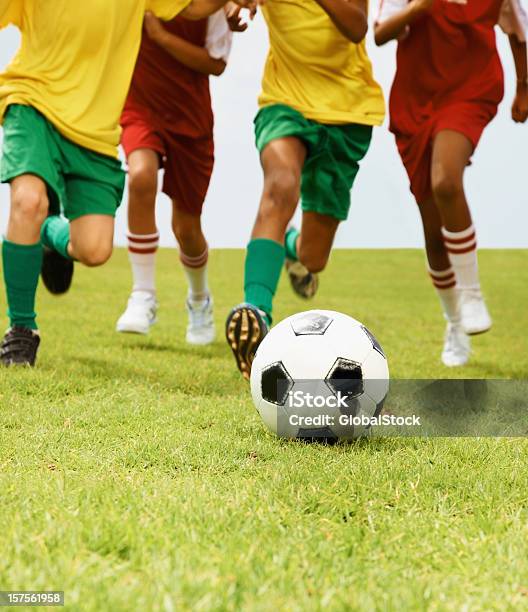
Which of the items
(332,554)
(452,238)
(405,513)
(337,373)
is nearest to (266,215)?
(452,238)

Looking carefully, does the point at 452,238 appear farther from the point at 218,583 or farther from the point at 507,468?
the point at 218,583

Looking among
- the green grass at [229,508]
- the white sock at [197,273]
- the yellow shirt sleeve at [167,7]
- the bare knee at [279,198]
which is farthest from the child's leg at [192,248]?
the green grass at [229,508]

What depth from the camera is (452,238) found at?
5273mm

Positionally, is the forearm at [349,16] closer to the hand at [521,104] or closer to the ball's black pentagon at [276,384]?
the hand at [521,104]

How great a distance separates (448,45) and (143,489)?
416cm

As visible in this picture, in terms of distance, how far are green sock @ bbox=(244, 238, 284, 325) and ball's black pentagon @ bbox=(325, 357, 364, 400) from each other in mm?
1371

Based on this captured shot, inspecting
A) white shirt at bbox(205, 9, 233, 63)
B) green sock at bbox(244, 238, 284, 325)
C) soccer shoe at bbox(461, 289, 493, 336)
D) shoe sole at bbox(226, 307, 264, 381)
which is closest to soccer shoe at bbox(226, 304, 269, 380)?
shoe sole at bbox(226, 307, 264, 381)

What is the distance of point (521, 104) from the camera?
18.5 feet

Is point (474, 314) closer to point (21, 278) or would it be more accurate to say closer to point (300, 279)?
point (300, 279)

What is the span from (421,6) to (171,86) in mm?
1874

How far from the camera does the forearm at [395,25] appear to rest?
4.85m

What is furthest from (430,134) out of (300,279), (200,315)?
(200,315)

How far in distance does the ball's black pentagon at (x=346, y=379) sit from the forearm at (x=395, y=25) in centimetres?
297

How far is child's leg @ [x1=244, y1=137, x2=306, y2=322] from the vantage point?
13.9 ft
